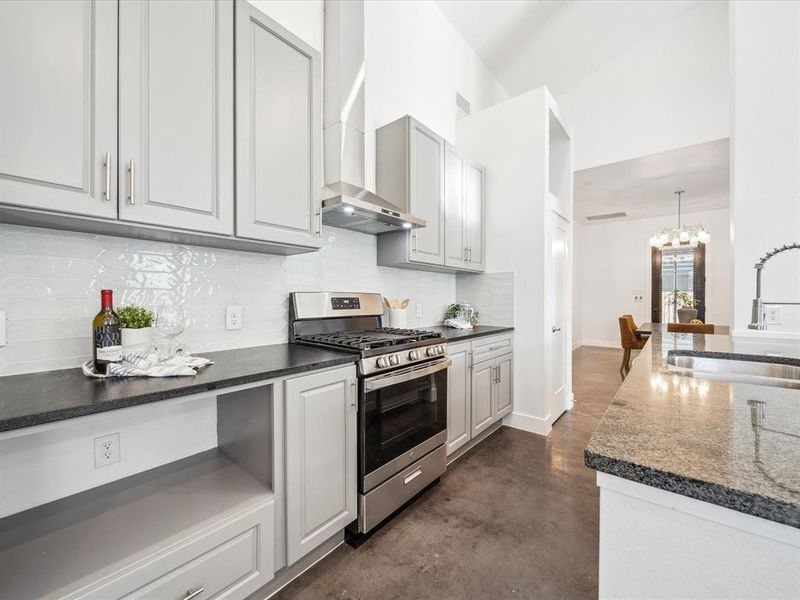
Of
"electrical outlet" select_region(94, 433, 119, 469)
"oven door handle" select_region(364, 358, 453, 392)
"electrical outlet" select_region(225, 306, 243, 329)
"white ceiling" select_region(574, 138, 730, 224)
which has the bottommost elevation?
"electrical outlet" select_region(94, 433, 119, 469)

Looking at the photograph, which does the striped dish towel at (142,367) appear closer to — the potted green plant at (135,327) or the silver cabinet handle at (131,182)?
the potted green plant at (135,327)

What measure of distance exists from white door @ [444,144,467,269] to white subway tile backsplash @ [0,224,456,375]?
0.91 meters

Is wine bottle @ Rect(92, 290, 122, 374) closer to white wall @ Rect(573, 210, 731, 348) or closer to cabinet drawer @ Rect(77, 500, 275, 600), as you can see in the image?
cabinet drawer @ Rect(77, 500, 275, 600)

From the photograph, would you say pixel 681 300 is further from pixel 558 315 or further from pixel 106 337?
pixel 106 337

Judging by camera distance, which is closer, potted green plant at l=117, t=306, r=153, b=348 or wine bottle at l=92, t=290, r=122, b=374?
wine bottle at l=92, t=290, r=122, b=374

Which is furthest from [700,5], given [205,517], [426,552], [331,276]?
[205,517]

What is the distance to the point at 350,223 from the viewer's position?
2.33m

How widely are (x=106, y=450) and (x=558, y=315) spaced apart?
3.49 metres

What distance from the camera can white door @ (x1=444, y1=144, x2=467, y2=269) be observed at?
9.62 ft

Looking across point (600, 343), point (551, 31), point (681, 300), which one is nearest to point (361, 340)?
point (551, 31)

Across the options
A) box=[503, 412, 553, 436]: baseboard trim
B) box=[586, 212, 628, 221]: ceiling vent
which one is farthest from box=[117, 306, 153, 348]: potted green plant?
box=[586, 212, 628, 221]: ceiling vent

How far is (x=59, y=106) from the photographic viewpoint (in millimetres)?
1099

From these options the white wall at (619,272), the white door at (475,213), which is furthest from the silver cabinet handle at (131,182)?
the white wall at (619,272)

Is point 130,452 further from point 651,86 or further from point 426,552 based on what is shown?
point 651,86
